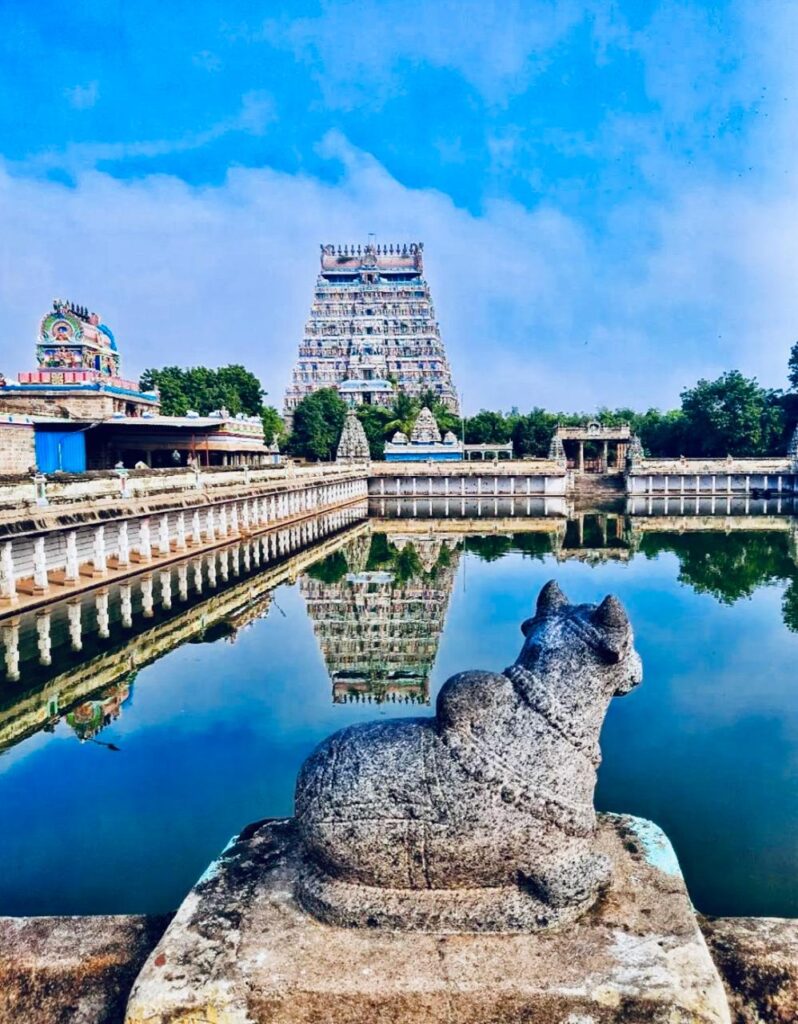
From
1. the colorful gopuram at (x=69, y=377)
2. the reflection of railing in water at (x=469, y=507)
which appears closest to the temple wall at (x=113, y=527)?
the colorful gopuram at (x=69, y=377)

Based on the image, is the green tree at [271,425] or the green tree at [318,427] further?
the green tree at [271,425]

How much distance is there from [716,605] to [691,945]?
15.6 meters

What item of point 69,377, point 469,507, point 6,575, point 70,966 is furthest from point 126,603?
point 469,507

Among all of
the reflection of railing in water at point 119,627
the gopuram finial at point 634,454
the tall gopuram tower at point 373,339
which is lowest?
the reflection of railing in water at point 119,627

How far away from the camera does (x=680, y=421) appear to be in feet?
217

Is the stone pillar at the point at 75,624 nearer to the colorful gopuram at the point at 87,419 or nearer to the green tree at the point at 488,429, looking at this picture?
the colorful gopuram at the point at 87,419

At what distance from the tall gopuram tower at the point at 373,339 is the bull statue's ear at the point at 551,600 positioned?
227ft

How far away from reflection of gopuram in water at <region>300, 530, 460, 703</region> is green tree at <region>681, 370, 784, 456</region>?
36.9 m

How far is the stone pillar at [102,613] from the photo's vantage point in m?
15.1

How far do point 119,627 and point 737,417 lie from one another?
53352 millimetres

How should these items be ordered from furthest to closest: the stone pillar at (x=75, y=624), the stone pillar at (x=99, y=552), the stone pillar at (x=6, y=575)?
the stone pillar at (x=99, y=552), the stone pillar at (x=6, y=575), the stone pillar at (x=75, y=624)

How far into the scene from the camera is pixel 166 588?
1941 centimetres

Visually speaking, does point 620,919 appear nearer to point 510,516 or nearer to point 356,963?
point 356,963

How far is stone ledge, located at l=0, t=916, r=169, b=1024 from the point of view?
11.8ft
